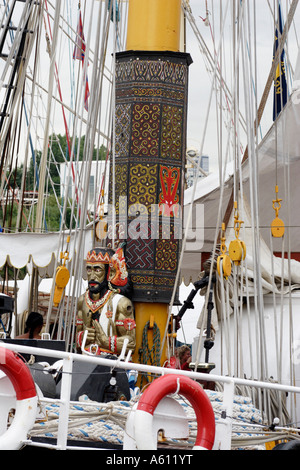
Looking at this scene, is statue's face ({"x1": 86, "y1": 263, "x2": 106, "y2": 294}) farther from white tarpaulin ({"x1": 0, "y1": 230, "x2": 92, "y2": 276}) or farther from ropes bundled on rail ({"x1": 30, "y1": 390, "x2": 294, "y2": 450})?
Answer: white tarpaulin ({"x1": 0, "y1": 230, "x2": 92, "y2": 276})

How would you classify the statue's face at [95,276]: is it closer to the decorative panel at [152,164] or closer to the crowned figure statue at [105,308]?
the crowned figure statue at [105,308]

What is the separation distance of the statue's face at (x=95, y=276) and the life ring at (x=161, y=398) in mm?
3400

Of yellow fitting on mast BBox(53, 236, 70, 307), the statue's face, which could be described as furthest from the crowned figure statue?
yellow fitting on mast BBox(53, 236, 70, 307)

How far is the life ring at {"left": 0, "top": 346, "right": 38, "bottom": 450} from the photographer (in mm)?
4717

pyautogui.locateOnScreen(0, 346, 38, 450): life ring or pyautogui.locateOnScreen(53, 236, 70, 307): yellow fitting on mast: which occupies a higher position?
pyautogui.locateOnScreen(53, 236, 70, 307): yellow fitting on mast

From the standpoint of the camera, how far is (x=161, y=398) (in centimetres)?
503

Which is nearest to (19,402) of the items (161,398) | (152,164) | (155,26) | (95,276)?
(161,398)

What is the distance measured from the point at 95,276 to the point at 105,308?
13.7 inches

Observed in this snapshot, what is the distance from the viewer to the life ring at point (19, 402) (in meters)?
4.72

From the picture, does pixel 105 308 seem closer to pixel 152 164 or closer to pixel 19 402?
pixel 152 164

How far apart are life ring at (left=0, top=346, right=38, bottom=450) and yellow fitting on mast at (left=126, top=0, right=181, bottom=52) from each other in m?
5.90
